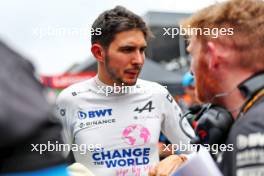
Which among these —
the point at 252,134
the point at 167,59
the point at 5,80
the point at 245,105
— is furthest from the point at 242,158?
the point at 167,59

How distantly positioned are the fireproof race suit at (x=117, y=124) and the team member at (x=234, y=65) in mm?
1065

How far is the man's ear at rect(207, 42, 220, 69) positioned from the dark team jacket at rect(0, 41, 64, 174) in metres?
0.96

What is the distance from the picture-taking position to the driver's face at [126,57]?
2959 mm

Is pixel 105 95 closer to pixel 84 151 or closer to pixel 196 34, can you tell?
pixel 84 151

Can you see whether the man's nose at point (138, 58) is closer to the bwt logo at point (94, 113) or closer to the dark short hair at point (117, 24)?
the dark short hair at point (117, 24)

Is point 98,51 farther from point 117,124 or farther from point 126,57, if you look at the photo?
point 117,124

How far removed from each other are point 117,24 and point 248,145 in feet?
6.02

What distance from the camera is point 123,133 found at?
9.45 feet

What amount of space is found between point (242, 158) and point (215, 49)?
18.3 inches

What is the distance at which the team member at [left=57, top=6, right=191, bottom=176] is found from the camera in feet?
9.30

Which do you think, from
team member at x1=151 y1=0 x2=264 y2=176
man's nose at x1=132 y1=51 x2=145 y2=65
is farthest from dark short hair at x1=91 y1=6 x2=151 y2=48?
team member at x1=151 y1=0 x2=264 y2=176

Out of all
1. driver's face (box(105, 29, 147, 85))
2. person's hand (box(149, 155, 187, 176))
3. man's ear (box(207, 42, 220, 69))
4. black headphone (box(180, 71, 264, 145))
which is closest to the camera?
black headphone (box(180, 71, 264, 145))

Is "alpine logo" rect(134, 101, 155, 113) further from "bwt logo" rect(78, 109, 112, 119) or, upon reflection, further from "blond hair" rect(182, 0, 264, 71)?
"blond hair" rect(182, 0, 264, 71)

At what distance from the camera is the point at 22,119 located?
0.81 metres
